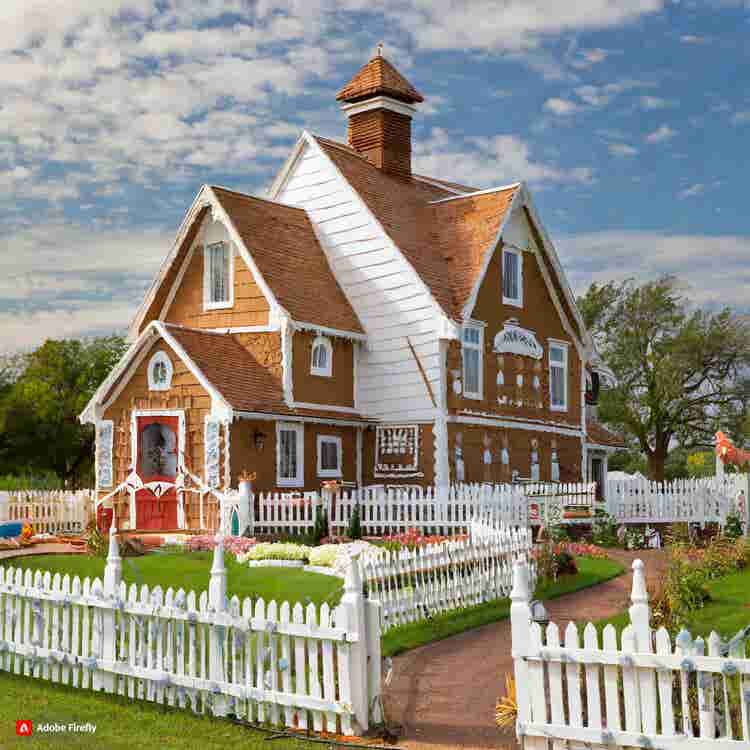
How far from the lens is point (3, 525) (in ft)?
83.6

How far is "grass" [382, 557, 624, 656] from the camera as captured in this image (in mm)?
13398

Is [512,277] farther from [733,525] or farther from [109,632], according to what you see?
[109,632]

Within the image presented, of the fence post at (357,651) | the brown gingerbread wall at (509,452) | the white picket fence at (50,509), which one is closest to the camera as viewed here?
the fence post at (357,651)

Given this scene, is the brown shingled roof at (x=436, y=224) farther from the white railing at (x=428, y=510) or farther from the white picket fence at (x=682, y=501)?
the white picket fence at (x=682, y=501)

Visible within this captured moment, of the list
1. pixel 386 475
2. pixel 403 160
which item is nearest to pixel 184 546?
pixel 386 475

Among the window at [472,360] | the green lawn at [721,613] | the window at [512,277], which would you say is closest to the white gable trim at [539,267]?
the window at [512,277]

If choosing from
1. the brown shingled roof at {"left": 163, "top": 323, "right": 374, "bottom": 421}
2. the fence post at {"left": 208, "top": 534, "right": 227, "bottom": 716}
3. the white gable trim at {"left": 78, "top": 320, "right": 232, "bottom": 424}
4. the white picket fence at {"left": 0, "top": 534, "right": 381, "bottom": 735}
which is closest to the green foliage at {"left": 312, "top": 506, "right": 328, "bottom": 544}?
the brown shingled roof at {"left": 163, "top": 323, "right": 374, "bottom": 421}

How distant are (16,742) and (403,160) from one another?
87.9ft

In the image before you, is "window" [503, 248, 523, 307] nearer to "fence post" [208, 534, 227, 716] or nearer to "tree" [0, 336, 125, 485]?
"fence post" [208, 534, 227, 716]

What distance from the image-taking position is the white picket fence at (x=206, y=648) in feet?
30.7

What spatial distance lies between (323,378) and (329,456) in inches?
80.7

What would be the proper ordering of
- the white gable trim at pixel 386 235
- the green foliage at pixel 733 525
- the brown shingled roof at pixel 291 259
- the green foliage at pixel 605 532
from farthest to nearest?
the green foliage at pixel 605 532
the green foliage at pixel 733 525
the white gable trim at pixel 386 235
the brown shingled roof at pixel 291 259

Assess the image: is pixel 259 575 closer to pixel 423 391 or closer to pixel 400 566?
pixel 400 566

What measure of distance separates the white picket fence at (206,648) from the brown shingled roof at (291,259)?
15.3m
